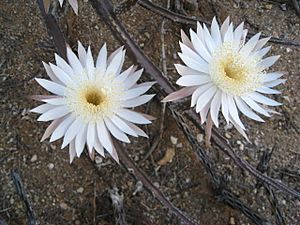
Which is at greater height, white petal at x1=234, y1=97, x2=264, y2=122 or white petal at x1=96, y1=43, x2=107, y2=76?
white petal at x1=96, y1=43, x2=107, y2=76

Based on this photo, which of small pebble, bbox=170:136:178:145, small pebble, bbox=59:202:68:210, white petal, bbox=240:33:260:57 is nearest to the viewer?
white petal, bbox=240:33:260:57

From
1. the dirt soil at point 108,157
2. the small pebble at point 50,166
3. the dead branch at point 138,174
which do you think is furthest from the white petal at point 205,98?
the small pebble at point 50,166

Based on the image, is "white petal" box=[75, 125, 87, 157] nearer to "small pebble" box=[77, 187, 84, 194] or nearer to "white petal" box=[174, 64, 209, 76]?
"white petal" box=[174, 64, 209, 76]

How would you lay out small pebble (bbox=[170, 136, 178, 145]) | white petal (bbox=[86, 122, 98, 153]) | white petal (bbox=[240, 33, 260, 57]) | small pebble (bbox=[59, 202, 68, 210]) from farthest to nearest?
small pebble (bbox=[170, 136, 178, 145]), small pebble (bbox=[59, 202, 68, 210]), white petal (bbox=[240, 33, 260, 57]), white petal (bbox=[86, 122, 98, 153])

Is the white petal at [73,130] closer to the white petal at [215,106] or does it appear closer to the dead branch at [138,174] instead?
the dead branch at [138,174]

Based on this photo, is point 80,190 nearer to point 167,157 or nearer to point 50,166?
point 50,166

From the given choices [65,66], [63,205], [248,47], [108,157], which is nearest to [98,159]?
[108,157]

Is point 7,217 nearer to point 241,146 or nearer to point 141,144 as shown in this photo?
point 141,144

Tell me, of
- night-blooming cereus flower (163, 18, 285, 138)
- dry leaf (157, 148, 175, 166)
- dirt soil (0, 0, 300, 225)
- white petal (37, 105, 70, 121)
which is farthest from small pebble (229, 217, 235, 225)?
white petal (37, 105, 70, 121)

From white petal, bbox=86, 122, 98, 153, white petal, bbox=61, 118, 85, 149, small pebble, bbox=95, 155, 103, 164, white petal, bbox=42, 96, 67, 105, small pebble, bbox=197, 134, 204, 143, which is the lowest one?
small pebble, bbox=197, 134, 204, 143
